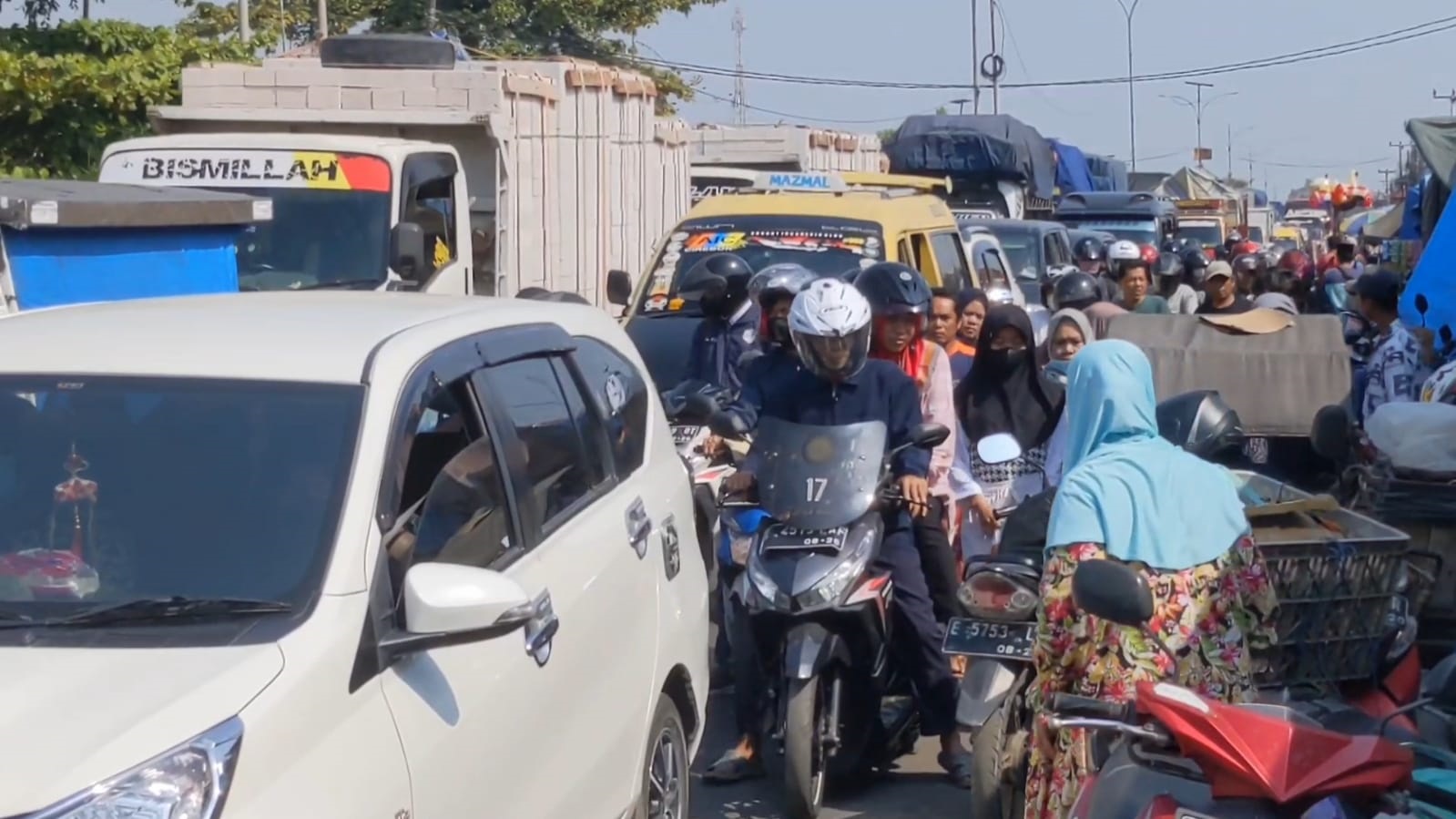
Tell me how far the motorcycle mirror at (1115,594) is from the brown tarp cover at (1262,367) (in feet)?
14.5

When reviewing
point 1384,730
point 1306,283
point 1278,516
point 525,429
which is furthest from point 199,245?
point 1306,283

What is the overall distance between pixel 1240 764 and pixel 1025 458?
4231 millimetres

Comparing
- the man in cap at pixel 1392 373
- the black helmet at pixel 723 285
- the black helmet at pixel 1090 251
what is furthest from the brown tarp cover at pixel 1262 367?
the black helmet at pixel 1090 251

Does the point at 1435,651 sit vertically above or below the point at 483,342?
below

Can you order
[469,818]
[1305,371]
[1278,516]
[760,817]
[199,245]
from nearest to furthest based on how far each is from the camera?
[469,818] < [1278,516] < [760,817] < [1305,371] < [199,245]

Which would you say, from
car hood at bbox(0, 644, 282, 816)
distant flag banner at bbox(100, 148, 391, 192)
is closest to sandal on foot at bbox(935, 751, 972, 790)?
car hood at bbox(0, 644, 282, 816)

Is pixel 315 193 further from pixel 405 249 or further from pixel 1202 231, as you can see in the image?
pixel 1202 231

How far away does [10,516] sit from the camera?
12.4ft

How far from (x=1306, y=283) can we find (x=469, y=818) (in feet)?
53.8

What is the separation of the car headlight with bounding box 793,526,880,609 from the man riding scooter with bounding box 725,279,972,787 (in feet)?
0.88

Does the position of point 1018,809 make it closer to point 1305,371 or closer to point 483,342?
point 483,342

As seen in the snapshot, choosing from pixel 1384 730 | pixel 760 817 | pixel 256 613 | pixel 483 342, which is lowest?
pixel 760 817

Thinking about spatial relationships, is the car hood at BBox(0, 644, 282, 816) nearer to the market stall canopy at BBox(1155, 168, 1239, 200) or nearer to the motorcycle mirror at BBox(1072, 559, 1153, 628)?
the motorcycle mirror at BBox(1072, 559, 1153, 628)

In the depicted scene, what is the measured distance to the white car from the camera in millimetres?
3076
